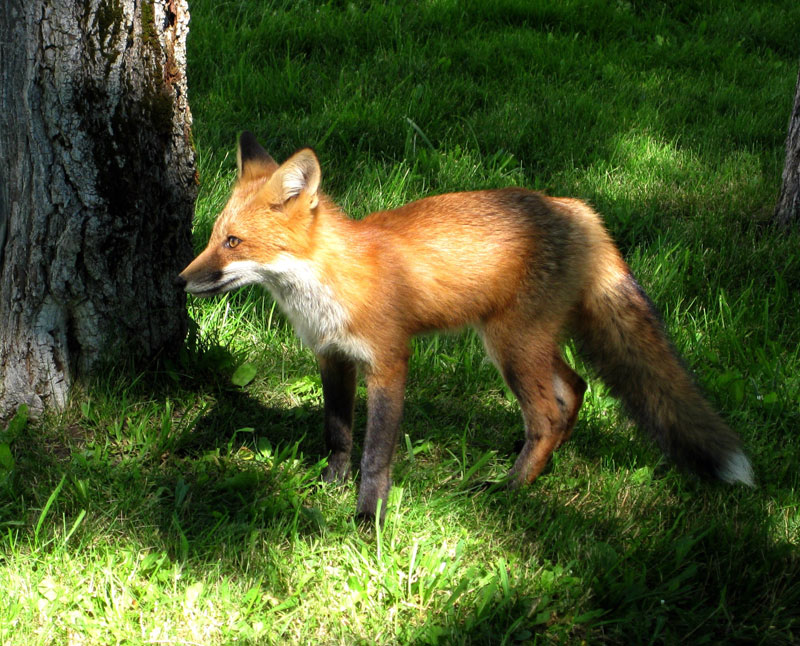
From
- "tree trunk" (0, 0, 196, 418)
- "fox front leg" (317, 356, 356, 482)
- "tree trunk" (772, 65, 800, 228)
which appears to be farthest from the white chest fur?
"tree trunk" (772, 65, 800, 228)

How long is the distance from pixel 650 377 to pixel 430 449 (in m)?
1.03

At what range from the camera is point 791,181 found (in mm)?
5168

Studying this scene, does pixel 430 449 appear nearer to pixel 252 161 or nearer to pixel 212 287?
pixel 212 287

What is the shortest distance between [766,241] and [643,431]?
2.28 meters

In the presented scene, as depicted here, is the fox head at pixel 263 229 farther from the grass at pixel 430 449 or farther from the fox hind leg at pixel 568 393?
the fox hind leg at pixel 568 393

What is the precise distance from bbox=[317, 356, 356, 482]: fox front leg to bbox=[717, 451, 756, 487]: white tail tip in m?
1.58

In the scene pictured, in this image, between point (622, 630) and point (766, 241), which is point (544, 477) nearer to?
point (622, 630)

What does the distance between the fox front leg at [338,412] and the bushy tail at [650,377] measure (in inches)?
42.4

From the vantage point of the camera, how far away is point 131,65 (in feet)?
10.9

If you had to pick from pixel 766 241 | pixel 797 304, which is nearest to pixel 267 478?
pixel 797 304

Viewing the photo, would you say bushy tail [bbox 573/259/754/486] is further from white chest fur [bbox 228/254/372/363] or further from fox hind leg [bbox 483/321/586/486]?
white chest fur [bbox 228/254/372/363]

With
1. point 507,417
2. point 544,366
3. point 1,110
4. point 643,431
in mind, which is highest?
point 1,110

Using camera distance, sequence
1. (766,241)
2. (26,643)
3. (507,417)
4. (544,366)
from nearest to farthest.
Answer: (26,643)
(544,366)
(507,417)
(766,241)

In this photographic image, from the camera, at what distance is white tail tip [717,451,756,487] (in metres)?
3.39
